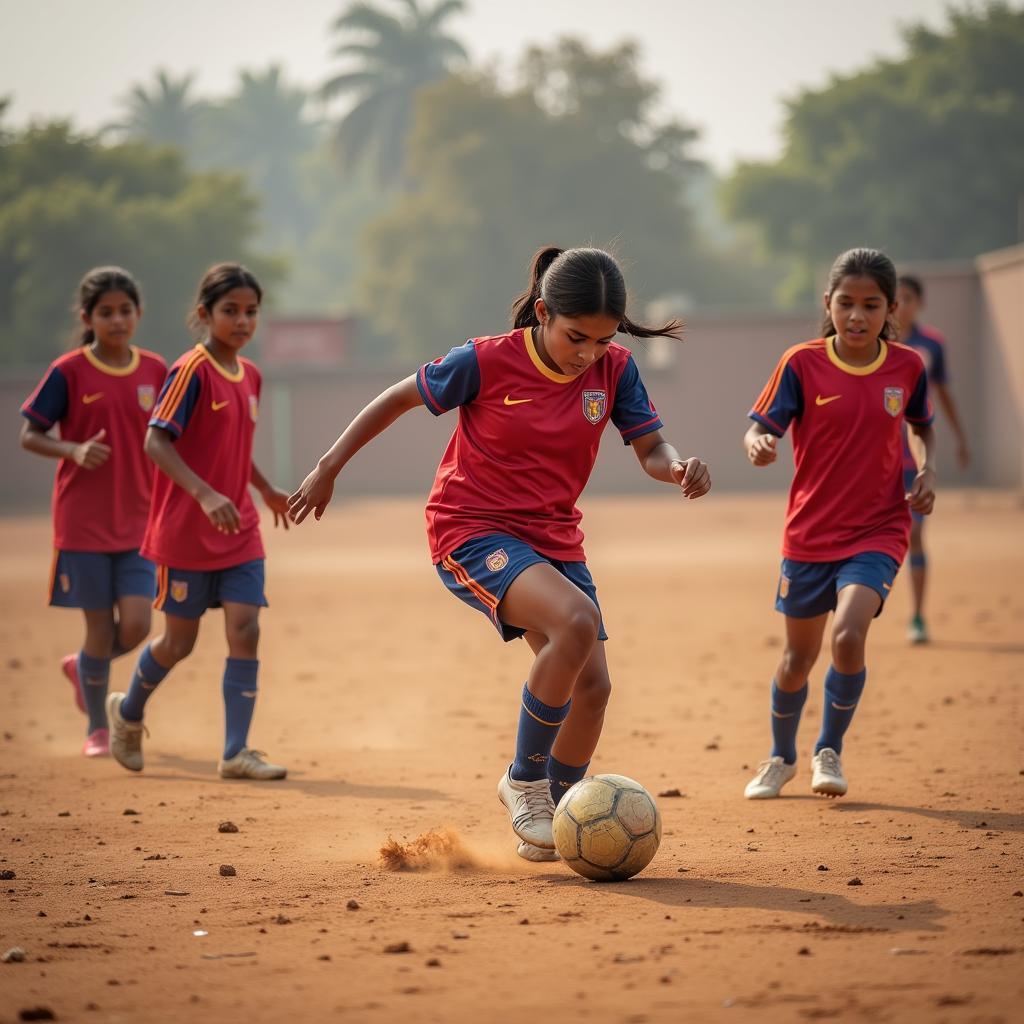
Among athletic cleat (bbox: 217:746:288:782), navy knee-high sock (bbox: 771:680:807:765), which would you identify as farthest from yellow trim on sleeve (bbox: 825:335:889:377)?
athletic cleat (bbox: 217:746:288:782)

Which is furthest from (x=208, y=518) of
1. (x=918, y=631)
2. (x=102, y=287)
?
(x=918, y=631)

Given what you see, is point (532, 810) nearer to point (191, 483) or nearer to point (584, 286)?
point (584, 286)

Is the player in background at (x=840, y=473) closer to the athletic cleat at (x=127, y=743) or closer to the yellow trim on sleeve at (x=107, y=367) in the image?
the athletic cleat at (x=127, y=743)

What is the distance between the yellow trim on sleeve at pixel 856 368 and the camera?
5734 millimetres

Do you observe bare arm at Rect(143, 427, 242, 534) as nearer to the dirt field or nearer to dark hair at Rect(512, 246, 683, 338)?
the dirt field

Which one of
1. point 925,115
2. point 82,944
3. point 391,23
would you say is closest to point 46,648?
point 82,944

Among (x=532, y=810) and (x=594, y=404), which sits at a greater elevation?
(x=594, y=404)

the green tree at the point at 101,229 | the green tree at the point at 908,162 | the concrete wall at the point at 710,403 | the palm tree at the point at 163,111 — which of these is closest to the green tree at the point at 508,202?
the green tree at the point at 908,162

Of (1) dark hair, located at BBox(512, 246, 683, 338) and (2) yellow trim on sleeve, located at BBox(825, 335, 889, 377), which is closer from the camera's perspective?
(1) dark hair, located at BBox(512, 246, 683, 338)

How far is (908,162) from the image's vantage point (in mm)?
48188

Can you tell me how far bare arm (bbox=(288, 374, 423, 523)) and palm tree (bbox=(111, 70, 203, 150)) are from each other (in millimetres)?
84104

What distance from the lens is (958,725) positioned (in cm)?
700

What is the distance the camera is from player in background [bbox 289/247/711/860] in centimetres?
458

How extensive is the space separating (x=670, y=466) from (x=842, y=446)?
118 centimetres
